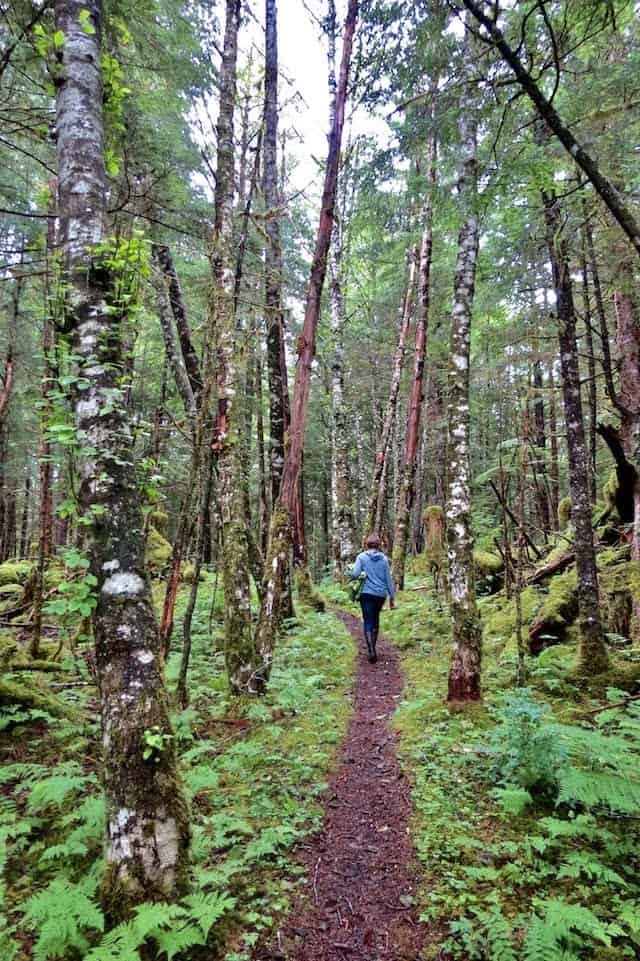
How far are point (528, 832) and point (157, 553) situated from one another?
1346 centimetres

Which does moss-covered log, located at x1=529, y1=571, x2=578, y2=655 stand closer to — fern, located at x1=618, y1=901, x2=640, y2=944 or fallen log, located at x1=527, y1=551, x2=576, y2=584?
fallen log, located at x1=527, y1=551, x2=576, y2=584

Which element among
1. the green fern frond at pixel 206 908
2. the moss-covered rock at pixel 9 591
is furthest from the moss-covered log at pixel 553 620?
the moss-covered rock at pixel 9 591

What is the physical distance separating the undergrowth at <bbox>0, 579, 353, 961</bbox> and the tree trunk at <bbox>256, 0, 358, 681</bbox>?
3.16ft

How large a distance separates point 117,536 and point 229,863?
2.36 m

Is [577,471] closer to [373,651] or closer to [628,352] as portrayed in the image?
[628,352]

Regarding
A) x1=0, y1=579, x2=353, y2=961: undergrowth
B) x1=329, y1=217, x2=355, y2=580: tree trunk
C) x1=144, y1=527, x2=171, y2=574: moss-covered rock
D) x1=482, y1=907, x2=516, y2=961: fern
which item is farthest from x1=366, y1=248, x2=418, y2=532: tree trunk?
x1=482, y1=907, x2=516, y2=961: fern

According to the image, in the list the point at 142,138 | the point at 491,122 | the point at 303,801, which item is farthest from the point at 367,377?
the point at 303,801

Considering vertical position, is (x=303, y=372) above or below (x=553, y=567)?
above

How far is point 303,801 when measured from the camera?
4.23 m

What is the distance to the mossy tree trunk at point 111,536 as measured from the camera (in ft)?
9.24

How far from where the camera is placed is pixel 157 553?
15.3 meters

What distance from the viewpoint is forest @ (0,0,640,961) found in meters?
2.89

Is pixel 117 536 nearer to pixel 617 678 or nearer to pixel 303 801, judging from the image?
pixel 303 801

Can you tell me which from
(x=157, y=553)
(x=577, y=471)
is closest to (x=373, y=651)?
(x=577, y=471)
